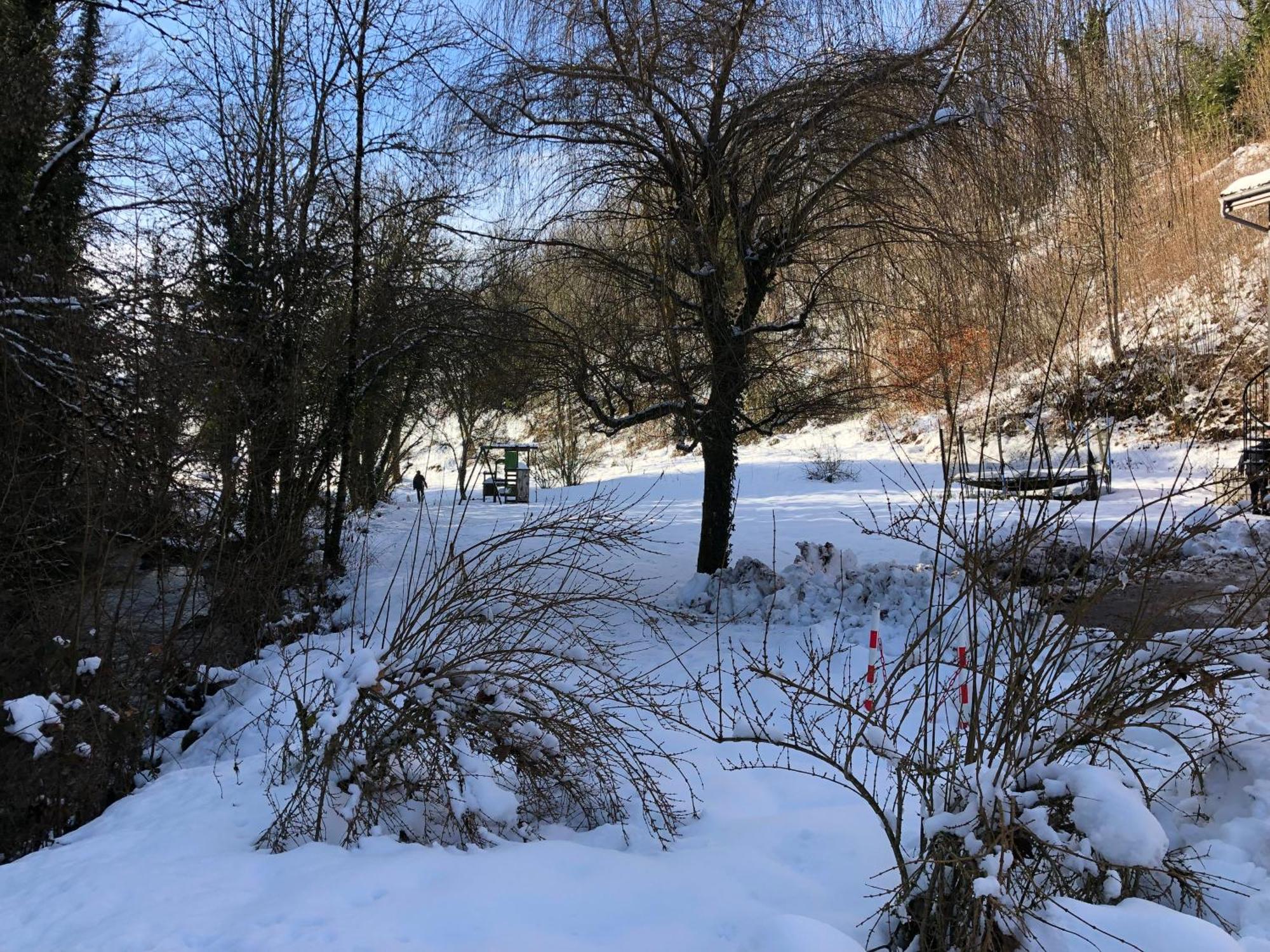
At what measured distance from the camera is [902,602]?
350 inches

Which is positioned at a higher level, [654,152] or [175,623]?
[654,152]

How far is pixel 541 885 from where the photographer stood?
11.4 feet

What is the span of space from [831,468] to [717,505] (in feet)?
33.8

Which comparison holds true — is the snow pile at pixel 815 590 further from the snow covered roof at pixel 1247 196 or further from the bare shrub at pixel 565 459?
the bare shrub at pixel 565 459

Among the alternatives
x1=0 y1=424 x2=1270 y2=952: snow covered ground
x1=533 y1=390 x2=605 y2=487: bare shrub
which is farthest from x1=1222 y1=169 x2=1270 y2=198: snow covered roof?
x1=533 y1=390 x2=605 y2=487: bare shrub

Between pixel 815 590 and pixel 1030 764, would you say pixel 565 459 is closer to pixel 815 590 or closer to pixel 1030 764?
pixel 815 590

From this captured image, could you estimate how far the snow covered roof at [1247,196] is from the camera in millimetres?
10109

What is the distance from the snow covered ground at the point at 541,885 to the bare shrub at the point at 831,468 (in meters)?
14.6

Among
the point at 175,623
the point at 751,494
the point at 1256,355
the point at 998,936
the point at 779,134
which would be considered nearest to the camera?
the point at 998,936

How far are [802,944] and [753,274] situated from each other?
23.1ft

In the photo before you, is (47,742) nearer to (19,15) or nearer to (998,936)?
(998,936)

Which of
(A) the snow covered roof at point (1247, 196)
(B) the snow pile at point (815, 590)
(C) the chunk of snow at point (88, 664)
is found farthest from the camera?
(A) the snow covered roof at point (1247, 196)

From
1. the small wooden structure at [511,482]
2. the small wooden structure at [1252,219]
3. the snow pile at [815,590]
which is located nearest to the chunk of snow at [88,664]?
A: the snow pile at [815,590]

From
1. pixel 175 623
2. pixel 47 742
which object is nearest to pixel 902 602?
pixel 175 623
